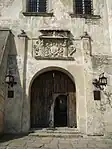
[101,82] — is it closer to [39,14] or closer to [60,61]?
[60,61]

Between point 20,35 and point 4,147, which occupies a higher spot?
point 20,35

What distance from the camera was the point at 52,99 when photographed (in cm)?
1044

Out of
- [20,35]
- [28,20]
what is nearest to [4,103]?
[20,35]

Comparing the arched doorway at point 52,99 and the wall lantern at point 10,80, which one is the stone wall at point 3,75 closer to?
the wall lantern at point 10,80

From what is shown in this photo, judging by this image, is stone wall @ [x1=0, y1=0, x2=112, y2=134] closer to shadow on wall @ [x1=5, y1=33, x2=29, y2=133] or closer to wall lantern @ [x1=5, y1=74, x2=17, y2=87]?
shadow on wall @ [x1=5, y1=33, x2=29, y2=133]

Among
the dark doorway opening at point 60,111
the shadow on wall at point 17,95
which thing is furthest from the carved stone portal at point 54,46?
the dark doorway opening at point 60,111

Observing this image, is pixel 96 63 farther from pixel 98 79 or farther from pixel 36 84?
pixel 36 84

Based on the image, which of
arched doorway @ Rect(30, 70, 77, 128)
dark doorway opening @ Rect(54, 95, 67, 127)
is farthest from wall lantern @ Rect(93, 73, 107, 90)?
dark doorway opening @ Rect(54, 95, 67, 127)

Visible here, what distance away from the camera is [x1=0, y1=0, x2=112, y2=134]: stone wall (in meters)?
9.46

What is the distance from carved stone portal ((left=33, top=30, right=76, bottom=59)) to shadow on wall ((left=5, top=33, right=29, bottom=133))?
26.4 inches

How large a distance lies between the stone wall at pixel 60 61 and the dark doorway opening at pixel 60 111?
1051 mm

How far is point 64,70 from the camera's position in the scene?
1030 centimetres

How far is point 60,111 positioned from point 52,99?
823 mm

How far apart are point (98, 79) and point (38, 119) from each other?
3.37 m
